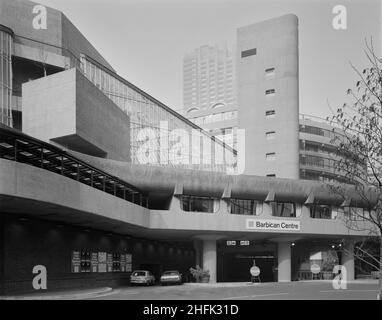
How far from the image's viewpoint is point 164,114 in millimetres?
90250

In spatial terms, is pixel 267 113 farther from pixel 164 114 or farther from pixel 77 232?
pixel 77 232

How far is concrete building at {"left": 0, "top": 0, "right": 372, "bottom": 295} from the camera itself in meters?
32.6

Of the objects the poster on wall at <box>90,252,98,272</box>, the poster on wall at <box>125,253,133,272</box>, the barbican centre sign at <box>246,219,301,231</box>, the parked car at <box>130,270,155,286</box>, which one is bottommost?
the parked car at <box>130,270,155,286</box>

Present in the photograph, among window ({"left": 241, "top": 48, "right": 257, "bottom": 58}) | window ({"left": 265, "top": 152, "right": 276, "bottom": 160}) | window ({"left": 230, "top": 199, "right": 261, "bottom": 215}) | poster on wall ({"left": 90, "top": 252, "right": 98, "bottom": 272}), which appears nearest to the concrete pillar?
window ({"left": 230, "top": 199, "right": 261, "bottom": 215})

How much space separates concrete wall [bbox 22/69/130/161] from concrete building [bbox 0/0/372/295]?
4.4 inches

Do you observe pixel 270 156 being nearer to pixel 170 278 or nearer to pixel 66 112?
pixel 170 278

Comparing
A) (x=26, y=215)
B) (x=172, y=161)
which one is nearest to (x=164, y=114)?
(x=172, y=161)

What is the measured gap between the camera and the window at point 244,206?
55.5m

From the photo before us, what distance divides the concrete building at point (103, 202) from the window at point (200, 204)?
10 cm

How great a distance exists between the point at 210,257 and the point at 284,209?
9.89m

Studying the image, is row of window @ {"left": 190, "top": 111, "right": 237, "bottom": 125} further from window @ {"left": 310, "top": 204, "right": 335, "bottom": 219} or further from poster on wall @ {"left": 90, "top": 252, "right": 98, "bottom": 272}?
poster on wall @ {"left": 90, "top": 252, "right": 98, "bottom": 272}

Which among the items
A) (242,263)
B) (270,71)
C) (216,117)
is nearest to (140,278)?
(242,263)

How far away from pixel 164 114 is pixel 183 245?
28.5 metres
